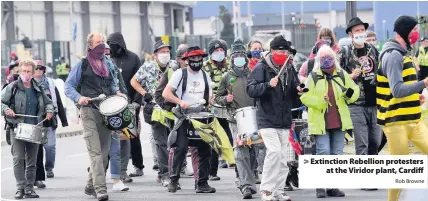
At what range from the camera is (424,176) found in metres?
10.9

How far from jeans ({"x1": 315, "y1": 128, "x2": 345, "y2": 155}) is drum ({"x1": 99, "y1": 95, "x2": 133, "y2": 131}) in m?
2.21

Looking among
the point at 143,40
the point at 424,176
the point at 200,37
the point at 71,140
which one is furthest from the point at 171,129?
the point at 143,40

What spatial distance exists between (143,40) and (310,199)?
61993 mm

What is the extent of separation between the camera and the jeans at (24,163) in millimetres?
13969

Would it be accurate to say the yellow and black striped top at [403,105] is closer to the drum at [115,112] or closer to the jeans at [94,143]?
the drum at [115,112]

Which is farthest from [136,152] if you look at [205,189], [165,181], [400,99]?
[400,99]

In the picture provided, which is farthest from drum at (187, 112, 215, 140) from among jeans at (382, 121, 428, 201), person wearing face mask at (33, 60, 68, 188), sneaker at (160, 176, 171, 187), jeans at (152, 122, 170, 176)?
jeans at (382, 121, 428, 201)

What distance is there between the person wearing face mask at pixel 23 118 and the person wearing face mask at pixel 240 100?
2291mm

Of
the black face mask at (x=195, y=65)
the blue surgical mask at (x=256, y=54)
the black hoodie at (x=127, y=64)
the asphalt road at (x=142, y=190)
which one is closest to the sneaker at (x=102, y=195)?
the asphalt road at (x=142, y=190)

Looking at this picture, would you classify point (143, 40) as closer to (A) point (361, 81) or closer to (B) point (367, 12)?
(B) point (367, 12)

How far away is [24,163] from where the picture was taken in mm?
14125

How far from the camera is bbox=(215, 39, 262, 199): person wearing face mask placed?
13328mm

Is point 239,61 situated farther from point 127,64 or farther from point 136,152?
point 136,152

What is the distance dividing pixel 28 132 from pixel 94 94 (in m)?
1.04
